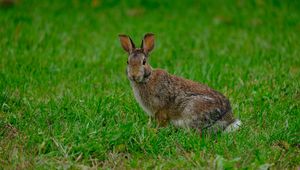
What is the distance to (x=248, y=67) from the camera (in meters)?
8.50

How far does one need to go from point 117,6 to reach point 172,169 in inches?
286

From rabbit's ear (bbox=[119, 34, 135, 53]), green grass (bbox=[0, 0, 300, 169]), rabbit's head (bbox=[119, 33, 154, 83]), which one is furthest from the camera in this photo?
rabbit's ear (bbox=[119, 34, 135, 53])

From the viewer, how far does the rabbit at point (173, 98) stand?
19.9 feet

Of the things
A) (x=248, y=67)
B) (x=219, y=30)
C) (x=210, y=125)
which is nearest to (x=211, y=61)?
(x=248, y=67)

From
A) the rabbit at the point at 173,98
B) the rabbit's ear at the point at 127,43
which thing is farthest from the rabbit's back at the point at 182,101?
the rabbit's ear at the point at 127,43

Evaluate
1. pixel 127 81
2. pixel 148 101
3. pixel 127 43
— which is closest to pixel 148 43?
pixel 127 43

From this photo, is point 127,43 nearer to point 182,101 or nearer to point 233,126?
point 182,101

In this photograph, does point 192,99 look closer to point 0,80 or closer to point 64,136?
point 64,136

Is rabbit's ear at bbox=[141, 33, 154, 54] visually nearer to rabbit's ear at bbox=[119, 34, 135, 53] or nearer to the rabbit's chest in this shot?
rabbit's ear at bbox=[119, 34, 135, 53]

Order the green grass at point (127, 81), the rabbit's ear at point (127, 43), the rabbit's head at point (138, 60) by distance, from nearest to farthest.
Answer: the green grass at point (127, 81) → the rabbit's head at point (138, 60) → the rabbit's ear at point (127, 43)

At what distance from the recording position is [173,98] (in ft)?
20.8

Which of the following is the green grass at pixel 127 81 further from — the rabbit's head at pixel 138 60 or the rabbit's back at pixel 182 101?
the rabbit's head at pixel 138 60

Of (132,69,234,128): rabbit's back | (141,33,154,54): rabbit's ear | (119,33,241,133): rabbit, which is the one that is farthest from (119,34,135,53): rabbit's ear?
(132,69,234,128): rabbit's back

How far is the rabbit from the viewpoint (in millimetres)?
6070
